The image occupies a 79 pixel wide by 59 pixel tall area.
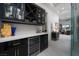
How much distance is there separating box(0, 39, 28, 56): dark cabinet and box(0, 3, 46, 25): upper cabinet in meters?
0.47

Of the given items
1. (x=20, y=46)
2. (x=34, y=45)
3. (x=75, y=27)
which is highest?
(x=75, y=27)

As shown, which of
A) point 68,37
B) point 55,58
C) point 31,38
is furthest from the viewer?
point 31,38

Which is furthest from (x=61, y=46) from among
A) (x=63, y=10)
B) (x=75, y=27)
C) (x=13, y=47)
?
(x=13, y=47)

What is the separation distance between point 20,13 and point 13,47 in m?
0.88

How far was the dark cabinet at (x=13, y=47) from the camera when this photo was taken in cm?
160

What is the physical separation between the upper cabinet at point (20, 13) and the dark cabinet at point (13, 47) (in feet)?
1.53

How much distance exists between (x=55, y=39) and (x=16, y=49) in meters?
0.78

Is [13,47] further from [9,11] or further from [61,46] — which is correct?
[61,46]

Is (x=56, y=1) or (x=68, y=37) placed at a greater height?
(x=56, y=1)

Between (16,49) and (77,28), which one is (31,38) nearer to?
(16,49)

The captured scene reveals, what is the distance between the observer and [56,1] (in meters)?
1.64

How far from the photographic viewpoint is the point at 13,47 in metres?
1.79

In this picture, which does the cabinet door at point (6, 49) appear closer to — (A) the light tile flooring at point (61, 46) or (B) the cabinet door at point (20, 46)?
(B) the cabinet door at point (20, 46)

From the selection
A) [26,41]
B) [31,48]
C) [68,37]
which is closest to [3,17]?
[26,41]
